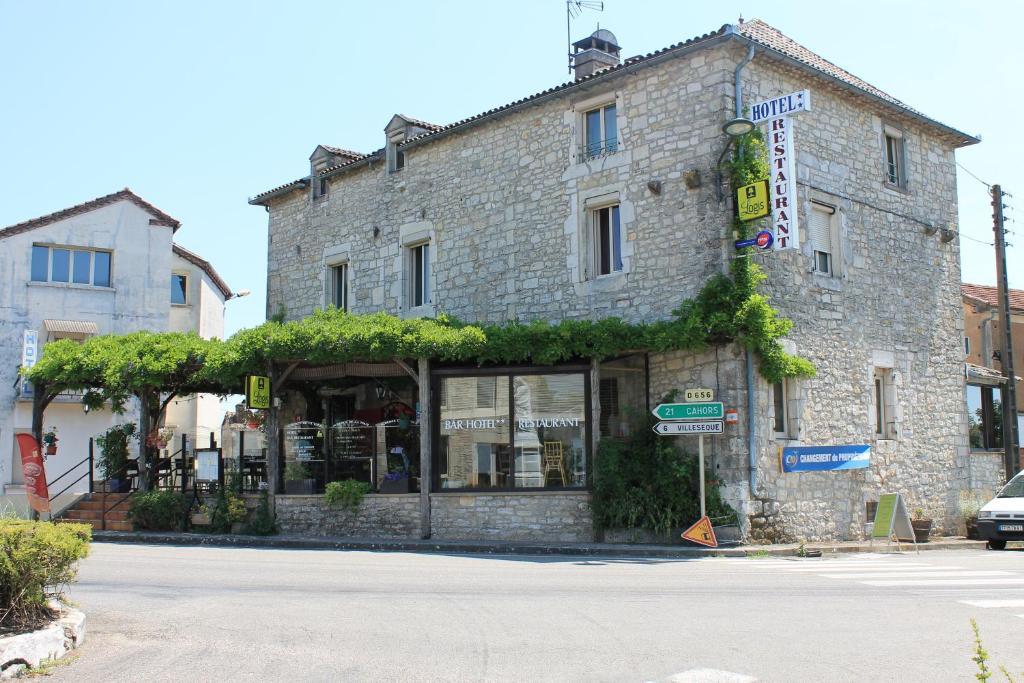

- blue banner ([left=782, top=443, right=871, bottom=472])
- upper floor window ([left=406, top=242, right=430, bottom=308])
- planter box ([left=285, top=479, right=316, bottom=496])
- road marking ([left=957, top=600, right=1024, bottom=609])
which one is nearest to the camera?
road marking ([left=957, top=600, right=1024, bottom=609])

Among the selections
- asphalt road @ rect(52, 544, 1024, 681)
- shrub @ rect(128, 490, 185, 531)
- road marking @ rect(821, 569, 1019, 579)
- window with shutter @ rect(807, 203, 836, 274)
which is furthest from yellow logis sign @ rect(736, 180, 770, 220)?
shrub @ rect(128, 490, 185, 531)

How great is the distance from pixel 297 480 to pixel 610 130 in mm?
8758

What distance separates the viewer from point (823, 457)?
16.2 m

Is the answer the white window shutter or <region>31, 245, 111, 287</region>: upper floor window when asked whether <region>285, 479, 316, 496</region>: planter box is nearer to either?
the white window shutter

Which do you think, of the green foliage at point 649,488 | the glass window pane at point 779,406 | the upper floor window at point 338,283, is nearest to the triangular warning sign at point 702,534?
the green foliage at point 649,488

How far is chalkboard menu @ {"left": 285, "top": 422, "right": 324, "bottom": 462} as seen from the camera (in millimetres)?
18719

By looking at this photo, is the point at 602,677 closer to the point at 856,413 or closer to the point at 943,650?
the point at 943,650

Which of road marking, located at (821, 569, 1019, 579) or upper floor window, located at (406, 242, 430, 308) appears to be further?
upper floor window, located at (406, 242, 430, 308)

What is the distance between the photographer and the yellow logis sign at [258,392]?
1788 cm

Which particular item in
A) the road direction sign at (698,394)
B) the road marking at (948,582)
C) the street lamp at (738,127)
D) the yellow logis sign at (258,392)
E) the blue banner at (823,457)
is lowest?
the road marking at (948,582)

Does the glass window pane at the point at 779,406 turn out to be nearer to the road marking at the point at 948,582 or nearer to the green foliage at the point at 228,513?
the road marking at the point at 948,582

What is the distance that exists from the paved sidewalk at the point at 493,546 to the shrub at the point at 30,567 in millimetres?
8564

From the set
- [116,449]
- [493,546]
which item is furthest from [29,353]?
[493,546]

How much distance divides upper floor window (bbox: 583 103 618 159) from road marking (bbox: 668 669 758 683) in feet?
41.7
